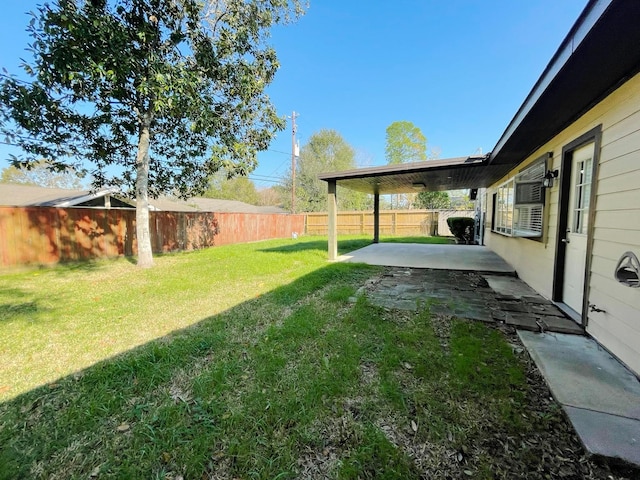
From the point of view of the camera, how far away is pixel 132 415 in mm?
1842

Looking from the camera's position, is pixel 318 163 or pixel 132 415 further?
pixel 318 163

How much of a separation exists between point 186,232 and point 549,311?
37.3 ft

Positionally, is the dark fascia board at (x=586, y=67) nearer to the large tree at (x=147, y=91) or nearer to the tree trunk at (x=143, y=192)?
the large tree at (x=147, y=91)

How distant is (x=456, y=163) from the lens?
18.8 ft

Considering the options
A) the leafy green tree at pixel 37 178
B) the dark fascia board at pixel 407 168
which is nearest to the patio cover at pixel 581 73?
the dark fascia board at pixel 407 168

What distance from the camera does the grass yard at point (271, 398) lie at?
4.85 ft

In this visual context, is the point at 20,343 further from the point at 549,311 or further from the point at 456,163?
the point at 456,163

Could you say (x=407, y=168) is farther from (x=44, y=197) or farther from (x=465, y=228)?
(x=44, y=197)

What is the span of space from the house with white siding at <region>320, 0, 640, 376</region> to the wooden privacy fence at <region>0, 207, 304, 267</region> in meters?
10.4

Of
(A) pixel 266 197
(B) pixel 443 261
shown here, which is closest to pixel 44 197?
(B) pixel 443 261

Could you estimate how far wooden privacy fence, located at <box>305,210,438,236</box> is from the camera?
53.1ft

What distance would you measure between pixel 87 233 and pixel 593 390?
1074 cm

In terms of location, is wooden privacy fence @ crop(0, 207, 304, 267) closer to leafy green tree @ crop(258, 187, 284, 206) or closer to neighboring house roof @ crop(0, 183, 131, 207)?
neighboring house roof @ crop(0, 183, 131, 207)

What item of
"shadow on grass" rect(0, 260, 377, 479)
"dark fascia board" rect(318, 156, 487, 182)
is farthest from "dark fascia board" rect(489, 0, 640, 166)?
"shadow on grass" rect(0, 260, 377, 479)
